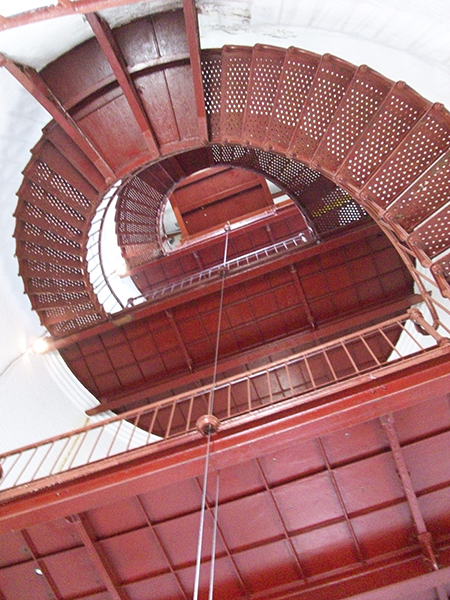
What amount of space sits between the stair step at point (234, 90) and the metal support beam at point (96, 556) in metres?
5.31

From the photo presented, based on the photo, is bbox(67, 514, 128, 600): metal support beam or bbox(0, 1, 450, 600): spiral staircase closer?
bbox(0, 1, 450, 600): spiral staircase

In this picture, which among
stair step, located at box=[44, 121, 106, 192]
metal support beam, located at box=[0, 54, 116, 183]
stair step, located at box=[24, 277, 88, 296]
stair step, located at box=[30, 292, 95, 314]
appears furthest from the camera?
stair step, located at box=[30, 292, 95, 314]

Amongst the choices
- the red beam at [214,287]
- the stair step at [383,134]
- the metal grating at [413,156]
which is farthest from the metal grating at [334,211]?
the metal grating at [413,156]

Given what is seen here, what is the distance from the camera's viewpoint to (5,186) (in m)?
6.55

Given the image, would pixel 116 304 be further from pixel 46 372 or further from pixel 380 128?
pixel 380 128

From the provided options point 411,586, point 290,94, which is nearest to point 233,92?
point 290,94

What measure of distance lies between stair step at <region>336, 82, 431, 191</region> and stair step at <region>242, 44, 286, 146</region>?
126cm

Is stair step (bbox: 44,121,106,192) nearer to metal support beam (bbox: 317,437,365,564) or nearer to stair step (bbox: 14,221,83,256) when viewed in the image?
stair step (bbox: 14,221,83,256)

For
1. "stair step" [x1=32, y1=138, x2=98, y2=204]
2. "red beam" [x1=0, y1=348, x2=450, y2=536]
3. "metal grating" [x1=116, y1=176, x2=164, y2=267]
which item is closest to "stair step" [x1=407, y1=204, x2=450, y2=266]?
"red beam" [x1=0, y1=348, x2=450, y2=536]

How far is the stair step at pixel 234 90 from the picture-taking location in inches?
204

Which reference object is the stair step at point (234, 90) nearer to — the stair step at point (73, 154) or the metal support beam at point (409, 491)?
the stair step at point (73, 154)

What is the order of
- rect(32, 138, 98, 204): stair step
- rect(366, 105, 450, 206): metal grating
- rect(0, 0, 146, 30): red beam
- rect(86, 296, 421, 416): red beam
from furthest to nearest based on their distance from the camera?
rect(86, 296, 421, 416): red beam
rect(32, 138, 98, 204): stair step
rect(366, 105, 450, 206): metal grating
rect(0, 0, 146, 30): red beam

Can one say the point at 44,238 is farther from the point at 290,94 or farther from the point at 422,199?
the point at 422,199

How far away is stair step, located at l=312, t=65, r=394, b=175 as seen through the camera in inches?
Answer: 177
